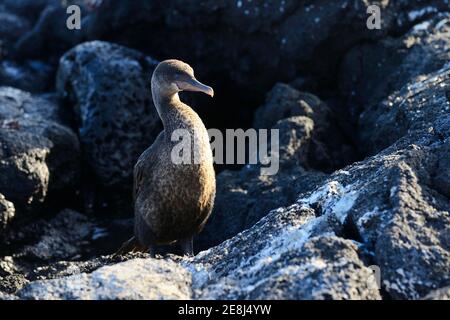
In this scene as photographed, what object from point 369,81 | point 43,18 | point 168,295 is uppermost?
point 43,18

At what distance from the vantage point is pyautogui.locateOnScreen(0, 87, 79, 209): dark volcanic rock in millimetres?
7441

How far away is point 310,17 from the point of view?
8.53m

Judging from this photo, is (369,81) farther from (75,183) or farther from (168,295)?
(168,295)

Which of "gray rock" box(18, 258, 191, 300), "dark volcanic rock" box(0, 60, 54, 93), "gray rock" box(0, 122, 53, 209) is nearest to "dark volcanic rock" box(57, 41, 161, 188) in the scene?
"gray rock" box(0, 122, 53, 209)

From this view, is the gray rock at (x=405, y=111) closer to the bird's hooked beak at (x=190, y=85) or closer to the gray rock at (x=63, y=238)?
the bird's hooked beak at (x=190, y=85)

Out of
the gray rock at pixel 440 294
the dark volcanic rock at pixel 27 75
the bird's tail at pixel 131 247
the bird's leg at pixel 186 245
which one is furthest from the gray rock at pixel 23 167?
the gray rock at pixel 440 294

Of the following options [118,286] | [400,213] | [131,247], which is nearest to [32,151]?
[131,247]

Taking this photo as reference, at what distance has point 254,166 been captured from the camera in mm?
7309

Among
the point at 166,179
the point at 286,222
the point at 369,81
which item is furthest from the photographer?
the point at 369,81

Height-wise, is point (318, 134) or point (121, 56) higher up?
point (121, 56)

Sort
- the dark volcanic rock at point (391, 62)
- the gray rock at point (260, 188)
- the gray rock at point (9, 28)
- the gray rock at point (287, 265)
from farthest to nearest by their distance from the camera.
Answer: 1. the gray rock at point (9, 28)
2. the dark volcanic rock at point (391, 62)
3. the gray rock at point (260, 188)
4. the gray rock at point (287, 265)

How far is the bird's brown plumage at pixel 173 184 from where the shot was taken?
19.0 feet

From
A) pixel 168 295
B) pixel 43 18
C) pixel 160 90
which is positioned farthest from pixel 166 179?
pixel 43 18

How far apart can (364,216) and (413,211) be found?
0.27 meters
